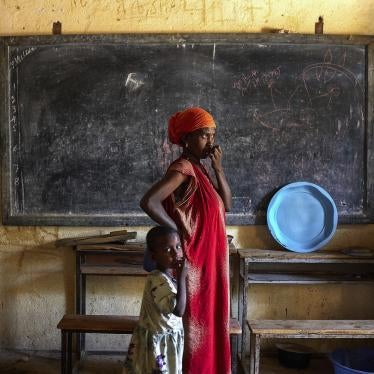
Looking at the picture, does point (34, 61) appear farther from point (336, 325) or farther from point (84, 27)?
point (336, 325)

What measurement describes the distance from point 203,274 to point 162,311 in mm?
252

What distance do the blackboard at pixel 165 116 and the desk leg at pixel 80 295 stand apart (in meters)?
0.28

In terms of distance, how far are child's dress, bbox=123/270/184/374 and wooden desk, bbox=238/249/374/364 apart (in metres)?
1.12

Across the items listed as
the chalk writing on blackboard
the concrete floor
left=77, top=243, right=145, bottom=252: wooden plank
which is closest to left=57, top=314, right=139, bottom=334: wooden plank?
left=77, top=243, right=145, bottom=252: wooden plank

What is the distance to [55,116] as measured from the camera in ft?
10.5

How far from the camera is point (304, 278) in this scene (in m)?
3.12

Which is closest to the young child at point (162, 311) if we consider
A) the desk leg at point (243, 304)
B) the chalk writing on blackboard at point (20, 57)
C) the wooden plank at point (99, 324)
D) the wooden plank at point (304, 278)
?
the wooden plank at point (99, 324)

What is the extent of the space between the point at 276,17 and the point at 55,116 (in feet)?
5.31

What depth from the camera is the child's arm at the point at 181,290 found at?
183 centimetres

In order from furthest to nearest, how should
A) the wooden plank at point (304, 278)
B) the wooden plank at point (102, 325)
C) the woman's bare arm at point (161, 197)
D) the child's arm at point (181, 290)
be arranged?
the wooden plank at point (304, 278) < the wooden plank at point (102, 325) < the woman's bare arm at point (161, 197) < the child's arm at point (181, 290)

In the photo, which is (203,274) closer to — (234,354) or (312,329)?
(312,329)

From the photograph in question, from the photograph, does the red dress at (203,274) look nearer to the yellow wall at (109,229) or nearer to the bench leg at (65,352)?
the bench leg at (65,352)

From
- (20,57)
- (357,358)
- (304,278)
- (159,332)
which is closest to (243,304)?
(304,278)

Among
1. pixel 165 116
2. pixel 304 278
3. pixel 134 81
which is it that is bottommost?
pixel 304 278
